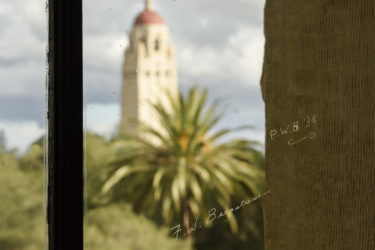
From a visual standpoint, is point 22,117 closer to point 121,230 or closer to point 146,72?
point 146,72

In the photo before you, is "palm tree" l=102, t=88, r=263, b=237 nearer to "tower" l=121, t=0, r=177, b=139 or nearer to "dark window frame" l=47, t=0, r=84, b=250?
"tower" l=121, t=0, r=177, b=139

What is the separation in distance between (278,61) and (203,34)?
1.70 metres

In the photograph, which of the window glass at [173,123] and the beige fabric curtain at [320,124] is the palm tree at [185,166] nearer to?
the window glass at [173,123]

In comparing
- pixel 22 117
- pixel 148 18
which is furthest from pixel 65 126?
pixel 148 18

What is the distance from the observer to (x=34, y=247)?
0.89m

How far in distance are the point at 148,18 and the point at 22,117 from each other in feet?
4.47

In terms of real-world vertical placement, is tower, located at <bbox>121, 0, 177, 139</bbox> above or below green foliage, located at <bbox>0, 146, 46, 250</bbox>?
above

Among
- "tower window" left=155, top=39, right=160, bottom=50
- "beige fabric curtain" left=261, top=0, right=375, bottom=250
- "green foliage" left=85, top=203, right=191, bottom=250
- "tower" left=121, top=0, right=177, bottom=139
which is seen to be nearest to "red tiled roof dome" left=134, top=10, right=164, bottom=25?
"tower" left=121, top=0, right=177, bottom=139

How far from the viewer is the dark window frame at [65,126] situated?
26.0 inches

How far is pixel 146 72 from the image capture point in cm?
210

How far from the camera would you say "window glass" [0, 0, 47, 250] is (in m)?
0.70

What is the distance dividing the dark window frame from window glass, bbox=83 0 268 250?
3.40ft

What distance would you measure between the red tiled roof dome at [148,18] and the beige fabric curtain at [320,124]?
46.5 inches
